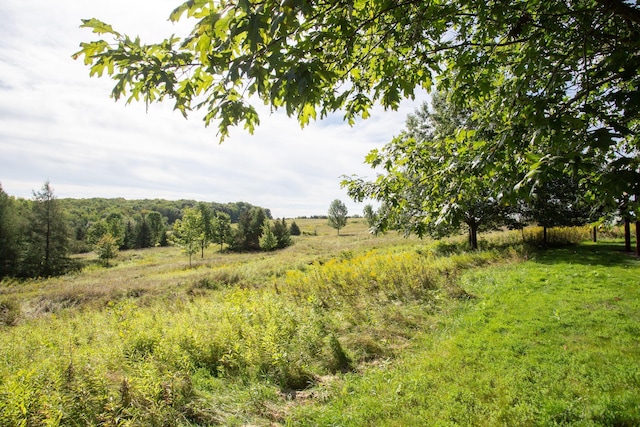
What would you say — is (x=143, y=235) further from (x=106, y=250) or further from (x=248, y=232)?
(x=248, y=232)

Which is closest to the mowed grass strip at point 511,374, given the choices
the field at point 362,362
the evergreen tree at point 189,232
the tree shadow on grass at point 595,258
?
the field at point 362,362

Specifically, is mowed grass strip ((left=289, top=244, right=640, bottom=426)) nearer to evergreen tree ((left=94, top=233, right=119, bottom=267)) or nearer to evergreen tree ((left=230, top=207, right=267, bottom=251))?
evergreen tree ((left=94, top=233, right=119, bottom=267))

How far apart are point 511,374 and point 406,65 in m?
5.37

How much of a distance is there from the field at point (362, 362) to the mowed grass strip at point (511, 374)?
0.02 m

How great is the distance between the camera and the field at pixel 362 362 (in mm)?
4246

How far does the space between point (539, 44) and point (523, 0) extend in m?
0.64

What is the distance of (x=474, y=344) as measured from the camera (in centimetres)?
599

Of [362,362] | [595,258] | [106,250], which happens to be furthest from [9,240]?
[595,258]

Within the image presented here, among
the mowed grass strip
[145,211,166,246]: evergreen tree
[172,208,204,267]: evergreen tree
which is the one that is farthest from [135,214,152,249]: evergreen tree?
the mowed grass strip

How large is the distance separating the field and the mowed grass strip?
25 mm

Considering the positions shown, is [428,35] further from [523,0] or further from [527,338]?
[527,338]

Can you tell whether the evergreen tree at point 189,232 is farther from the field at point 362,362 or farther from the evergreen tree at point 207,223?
the field at point 362,362

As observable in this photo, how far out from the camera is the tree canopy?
227 centimetres

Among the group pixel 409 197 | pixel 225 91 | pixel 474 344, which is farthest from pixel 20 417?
pixel 474 344
